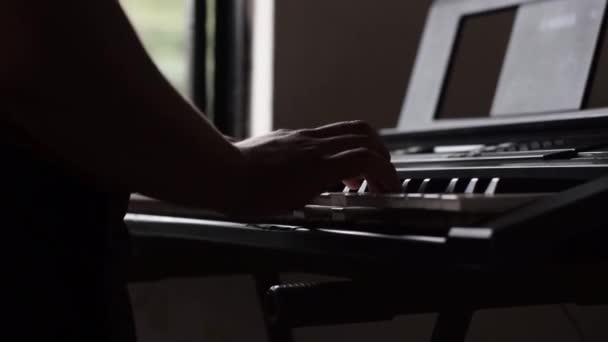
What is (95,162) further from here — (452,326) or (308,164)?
(452,326)

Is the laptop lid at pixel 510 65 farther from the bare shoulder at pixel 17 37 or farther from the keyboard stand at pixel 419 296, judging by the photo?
the bare shoulder at pixel 17 37

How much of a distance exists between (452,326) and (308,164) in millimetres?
212

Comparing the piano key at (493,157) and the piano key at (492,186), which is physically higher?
the piano key at (492,186)

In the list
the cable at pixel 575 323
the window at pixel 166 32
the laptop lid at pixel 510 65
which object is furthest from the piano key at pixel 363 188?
the window at pixel 166 32

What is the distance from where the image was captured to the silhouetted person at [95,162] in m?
0.75

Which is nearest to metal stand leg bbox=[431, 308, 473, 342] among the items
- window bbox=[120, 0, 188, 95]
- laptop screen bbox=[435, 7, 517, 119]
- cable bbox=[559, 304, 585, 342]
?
cable bbox=[559, 304, 585, 342]

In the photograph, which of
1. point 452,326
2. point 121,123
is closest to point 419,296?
point 452,326

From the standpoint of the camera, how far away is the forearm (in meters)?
0.75

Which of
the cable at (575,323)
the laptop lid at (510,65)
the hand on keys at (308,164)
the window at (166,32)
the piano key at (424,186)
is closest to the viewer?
the hand on keys at (308,164)

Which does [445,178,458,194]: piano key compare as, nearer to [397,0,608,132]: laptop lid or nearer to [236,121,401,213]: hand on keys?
[236,121,401,213]: hand on keys

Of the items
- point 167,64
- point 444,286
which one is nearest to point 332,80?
point 167,64

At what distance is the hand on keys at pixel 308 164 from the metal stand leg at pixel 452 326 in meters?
0.13

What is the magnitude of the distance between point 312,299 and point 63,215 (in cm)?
25

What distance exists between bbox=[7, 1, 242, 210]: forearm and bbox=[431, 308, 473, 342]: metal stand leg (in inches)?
10.4
